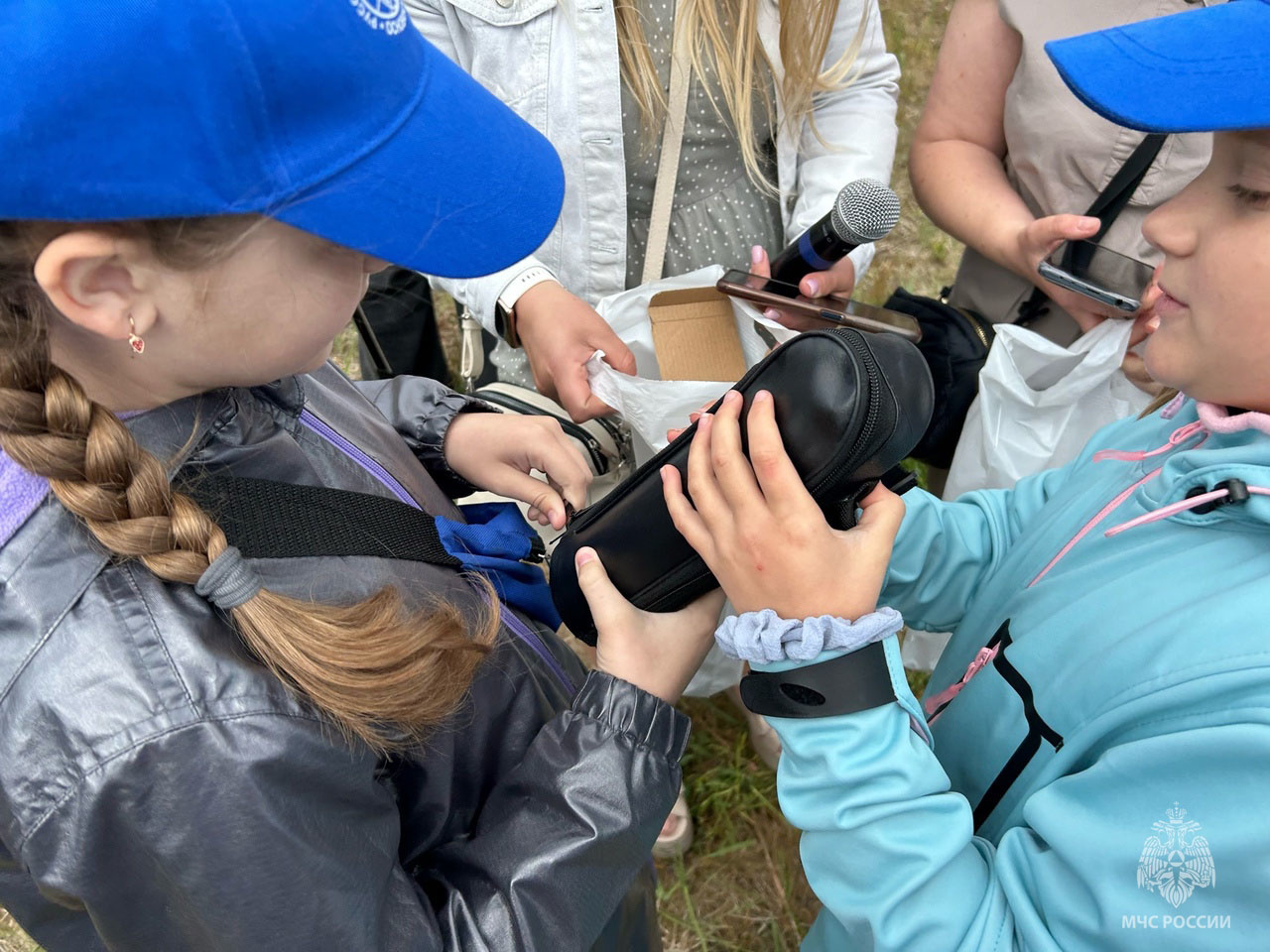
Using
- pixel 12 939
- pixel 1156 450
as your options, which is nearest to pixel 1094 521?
pixel 1156 450

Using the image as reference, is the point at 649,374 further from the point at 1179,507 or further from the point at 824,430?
the point at 1179,507

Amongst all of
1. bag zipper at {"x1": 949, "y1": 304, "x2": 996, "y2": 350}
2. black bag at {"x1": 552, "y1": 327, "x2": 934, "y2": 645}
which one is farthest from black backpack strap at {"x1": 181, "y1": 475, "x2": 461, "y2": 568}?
bag zipper at {"x1": 949, "y1": 304, "x2": 996, "y2": 350}

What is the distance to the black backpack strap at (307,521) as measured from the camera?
2.54ft

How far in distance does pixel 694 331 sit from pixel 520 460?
39 centimetres

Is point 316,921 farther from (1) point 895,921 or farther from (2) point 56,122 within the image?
(2) point 56,122

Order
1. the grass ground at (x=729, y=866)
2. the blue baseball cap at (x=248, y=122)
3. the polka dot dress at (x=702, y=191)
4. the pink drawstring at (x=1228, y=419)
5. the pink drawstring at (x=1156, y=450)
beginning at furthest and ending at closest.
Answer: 1. the grass ground at (x=729, y=866)
2. the polka dot dress at (x=702, y=191)
3. the pink drawstring at (x=1156, y=450)
4. the pink drawstring at (x=1228, y=419)
5. the blue baseball cap at (x=248, y=122)

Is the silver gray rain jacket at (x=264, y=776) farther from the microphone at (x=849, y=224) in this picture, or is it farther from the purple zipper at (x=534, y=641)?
the microphone at (x=849, y=224)

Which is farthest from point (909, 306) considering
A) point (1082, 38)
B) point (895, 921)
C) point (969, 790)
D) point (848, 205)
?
point (895, 921)

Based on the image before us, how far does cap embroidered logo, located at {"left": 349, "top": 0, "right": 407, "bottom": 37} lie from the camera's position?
63cm

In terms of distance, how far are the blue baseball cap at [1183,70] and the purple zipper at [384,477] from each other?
86 centimetres

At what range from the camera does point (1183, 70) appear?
0.75 meters

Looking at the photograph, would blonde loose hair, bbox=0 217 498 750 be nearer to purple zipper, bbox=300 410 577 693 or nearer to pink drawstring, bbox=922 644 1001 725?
purple zipper, bbox=300 410 577 693

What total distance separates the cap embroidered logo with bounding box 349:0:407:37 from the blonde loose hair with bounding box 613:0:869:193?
823 mm

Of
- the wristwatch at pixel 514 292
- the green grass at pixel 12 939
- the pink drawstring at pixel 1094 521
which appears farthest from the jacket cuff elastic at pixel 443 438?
the green grass at pixel 12 939
